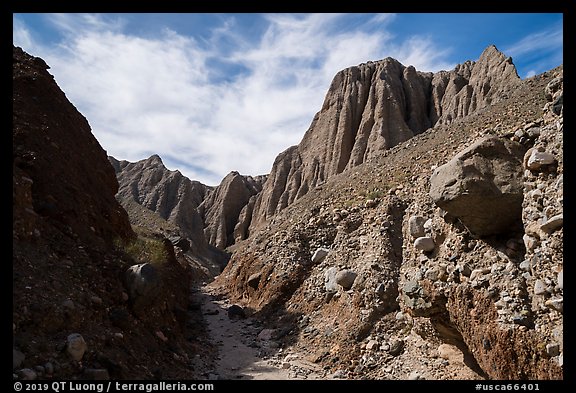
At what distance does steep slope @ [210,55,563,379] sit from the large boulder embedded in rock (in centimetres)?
4

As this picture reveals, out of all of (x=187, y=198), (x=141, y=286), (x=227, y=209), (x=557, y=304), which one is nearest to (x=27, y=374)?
(x=141, y=286)

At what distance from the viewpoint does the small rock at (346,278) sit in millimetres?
14742

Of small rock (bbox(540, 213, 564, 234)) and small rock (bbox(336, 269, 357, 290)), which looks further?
small rock (bbox(336, 269, 357, 290))

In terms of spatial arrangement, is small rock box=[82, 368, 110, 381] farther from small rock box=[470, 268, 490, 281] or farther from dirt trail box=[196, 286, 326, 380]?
small rock box=[470, 268, 490, 281]

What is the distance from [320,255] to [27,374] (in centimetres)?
1286

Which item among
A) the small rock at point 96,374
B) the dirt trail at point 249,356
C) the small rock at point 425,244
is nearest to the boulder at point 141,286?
the dirt trail at point 249,356

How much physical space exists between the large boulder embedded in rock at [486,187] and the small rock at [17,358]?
8643mm

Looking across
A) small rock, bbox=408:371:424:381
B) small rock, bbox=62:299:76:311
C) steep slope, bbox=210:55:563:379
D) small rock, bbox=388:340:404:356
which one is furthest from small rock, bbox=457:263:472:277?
small rock, bbox=62:299:76:311

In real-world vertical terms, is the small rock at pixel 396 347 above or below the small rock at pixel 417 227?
below

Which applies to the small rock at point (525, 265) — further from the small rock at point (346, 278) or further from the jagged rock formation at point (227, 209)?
the jagged rock formation at point (227, 209)

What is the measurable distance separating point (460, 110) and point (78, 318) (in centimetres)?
4768

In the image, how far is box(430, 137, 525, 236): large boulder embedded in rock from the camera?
7969 millimetres
